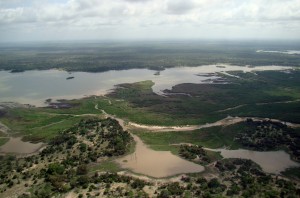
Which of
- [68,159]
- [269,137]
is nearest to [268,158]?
[269,137]

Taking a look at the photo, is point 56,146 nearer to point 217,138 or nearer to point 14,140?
point 14,140

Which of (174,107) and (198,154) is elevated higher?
(174,107)

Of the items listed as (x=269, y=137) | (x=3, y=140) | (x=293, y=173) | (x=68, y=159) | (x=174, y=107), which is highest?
(x=174, y=107)

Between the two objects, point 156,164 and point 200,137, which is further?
point 200,137

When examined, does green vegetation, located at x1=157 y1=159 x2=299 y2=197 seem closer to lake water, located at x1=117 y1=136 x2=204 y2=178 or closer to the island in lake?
the island in lake

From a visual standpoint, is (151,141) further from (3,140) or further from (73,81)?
(73,81)

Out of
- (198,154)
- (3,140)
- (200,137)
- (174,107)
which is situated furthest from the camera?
(174,107)

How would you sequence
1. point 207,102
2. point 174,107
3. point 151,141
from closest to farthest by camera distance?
point 151,141
point 174,107
point 207,102

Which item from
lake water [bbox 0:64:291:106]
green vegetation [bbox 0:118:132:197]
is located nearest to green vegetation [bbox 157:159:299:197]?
green vegetation [bbox 0:118:132:197]
